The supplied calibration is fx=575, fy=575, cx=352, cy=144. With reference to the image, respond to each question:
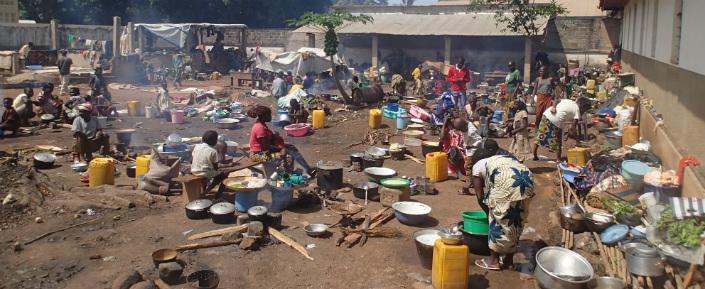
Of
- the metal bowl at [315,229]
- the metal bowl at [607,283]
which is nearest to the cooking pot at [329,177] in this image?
the metal bowl at [315,229]

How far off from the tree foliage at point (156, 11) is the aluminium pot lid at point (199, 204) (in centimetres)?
3599

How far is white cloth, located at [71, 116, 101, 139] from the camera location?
10.9 m

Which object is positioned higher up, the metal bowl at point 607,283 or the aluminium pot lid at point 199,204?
the aluminium pot lid at point 199,204

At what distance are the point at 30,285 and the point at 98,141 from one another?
573 cm

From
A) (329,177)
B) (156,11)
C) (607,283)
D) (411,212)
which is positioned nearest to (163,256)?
(411,212)

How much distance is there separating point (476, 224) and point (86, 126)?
315 inches

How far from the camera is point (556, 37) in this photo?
2700 cm

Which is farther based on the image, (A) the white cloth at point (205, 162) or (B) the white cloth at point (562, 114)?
(B) the white cloth at point (562, 114)

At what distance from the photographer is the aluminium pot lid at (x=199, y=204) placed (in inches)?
317

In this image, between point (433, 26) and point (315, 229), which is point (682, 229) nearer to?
point (315, 229)

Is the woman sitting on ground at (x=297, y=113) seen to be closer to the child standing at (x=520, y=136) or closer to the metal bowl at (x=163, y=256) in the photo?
the child standing at (x=520, y=136)

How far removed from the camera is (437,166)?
33.4 ft

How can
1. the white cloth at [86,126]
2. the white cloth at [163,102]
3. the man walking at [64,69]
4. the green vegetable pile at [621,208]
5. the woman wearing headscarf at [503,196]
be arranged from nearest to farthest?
1. the woman wearing headscarf at [503,196]
2. the green vegetable pile at [621,208]
3. the white cloth at [86,126]
4. the white cloth at [163,102]
5. the man walking at [64,69]

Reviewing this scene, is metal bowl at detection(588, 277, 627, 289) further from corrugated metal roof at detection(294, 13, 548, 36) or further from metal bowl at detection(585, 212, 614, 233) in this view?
corrugated metal roof at detection(294, 13, 548, 36)
